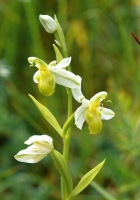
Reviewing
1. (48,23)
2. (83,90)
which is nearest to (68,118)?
(48,23)

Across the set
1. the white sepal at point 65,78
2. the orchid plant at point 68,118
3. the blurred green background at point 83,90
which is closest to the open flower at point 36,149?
the orchid plant at point 68,118

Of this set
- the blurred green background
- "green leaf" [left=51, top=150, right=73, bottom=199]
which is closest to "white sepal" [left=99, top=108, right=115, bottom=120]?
"green leaf" [left=51, top=150, right=73, bottom=199]

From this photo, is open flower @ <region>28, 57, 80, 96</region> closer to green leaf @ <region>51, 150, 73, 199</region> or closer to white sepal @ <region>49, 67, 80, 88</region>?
white sepal @ <region>49, 67, 80, 88</region>

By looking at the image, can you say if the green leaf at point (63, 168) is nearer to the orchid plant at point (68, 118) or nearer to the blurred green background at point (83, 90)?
→ the orchid plant at point (68, 118)

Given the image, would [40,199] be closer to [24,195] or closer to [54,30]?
[24,195]

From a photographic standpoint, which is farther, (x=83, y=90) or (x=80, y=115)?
(x=83, y=90)

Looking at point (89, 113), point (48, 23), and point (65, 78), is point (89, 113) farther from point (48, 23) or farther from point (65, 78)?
point (48, 23)
